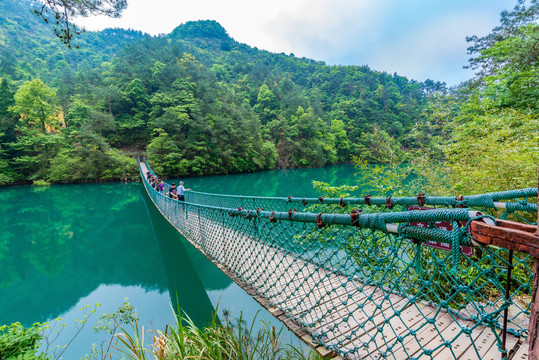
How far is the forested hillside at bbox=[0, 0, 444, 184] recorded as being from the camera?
15.2 metres

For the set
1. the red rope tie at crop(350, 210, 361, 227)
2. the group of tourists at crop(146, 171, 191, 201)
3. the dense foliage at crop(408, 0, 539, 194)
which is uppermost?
the dense foliage at crop(408, 0, 539, 194)

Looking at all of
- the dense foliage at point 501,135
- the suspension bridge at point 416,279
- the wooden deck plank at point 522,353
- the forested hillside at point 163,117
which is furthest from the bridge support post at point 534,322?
the forested hillside at point 163,117

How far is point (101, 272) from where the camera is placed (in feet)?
16.3

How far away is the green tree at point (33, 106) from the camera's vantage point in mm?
15727

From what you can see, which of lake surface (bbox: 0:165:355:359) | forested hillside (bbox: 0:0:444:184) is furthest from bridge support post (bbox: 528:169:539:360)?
forested hillside (bbox: 0:0:444:184)

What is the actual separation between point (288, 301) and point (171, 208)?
12.5 feet

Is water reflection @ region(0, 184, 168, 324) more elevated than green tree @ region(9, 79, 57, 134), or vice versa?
green tree @ region(9, 79, 57, 134)

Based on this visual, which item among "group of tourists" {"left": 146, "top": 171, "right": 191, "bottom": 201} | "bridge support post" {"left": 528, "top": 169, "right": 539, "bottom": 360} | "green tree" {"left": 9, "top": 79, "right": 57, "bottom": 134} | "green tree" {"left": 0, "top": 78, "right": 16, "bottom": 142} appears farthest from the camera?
"green tree" {"left": 9, "top": 79, "right": 57, "bottom": 134}

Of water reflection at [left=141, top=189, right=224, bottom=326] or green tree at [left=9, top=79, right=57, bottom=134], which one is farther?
green tree at [left=9, top=79, right=57, bottom=134]

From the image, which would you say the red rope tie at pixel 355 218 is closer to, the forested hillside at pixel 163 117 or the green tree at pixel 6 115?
the forested hillside at pixel 163 117

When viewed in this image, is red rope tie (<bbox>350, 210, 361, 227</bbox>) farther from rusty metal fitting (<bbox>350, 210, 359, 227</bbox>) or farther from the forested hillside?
the forested hillside

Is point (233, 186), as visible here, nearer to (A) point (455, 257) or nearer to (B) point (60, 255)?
(B) point (60, 255)

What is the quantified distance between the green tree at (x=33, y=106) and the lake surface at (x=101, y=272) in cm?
1062

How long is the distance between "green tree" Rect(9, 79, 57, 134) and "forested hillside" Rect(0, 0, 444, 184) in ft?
0.21
